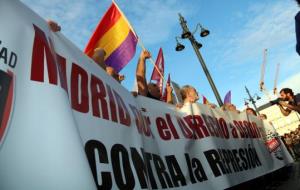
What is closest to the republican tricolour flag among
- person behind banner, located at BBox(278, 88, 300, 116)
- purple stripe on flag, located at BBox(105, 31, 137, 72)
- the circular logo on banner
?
purple stripe on flag, located at BBox(105, 31, 137, 72)

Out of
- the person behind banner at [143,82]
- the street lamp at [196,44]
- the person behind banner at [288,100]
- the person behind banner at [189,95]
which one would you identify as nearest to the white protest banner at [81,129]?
the person behind banner at [189,95]

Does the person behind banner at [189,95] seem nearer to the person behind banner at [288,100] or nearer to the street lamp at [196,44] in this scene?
the person behind banner at [288,100]

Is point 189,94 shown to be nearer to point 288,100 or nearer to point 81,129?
point 288,100

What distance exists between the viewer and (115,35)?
5.65 metres

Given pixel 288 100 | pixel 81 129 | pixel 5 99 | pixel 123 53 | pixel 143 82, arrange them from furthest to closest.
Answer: pixel 288 100
pixel 123 53
pixel 143 82
pixel 81 129
pixel 5 99

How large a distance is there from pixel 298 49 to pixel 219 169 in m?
2.62

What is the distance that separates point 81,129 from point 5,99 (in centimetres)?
78

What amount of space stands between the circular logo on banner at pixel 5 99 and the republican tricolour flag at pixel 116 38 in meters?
3.34

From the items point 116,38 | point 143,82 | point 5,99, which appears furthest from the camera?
point 116,38

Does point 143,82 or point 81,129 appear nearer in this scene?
point 81,129

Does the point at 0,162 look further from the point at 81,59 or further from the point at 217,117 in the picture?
the point at 217,117

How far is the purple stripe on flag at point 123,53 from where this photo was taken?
5.64m

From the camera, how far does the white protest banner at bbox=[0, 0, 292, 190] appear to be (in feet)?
6.59

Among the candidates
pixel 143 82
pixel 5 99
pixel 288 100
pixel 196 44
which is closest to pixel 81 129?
pixel 5 99
